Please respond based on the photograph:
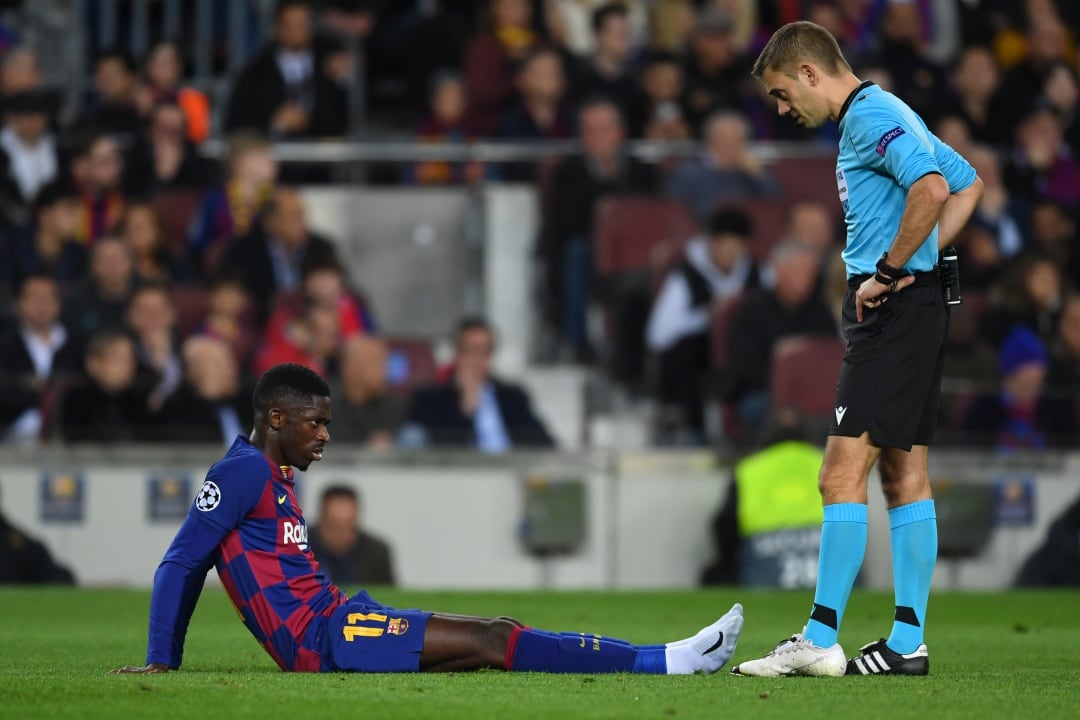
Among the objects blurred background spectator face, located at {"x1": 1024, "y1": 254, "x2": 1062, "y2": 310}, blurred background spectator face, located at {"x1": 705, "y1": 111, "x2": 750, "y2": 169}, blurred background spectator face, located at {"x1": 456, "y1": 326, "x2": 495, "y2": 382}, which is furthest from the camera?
blurred background spectator face, located at {"x1": 705, "y1": 111, "x2": 750, "y2": 169}

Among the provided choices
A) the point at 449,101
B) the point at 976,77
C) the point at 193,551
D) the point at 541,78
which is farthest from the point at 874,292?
the point at 976,77

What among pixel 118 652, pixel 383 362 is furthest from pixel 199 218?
pixel 118 652

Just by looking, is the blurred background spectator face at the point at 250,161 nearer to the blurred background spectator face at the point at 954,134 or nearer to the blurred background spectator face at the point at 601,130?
the blurred background spectator face at the point at 601,130

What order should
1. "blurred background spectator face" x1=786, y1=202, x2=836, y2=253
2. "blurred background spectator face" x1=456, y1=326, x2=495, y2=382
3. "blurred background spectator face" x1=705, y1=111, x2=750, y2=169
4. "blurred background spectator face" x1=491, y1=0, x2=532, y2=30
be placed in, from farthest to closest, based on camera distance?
"blurred background spectator face" x1=491, y1=0, x2=532, y2=30
"blurred background spectator face" x1=705, y1=111, x2=750, y2=169
"blurred background spectator face" x1=786, y1=202, x2=836, y2=253
"blurred background spectator face" x1=456, y1=326, x2=495, y2=382

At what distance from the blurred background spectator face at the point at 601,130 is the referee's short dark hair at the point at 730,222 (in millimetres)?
1624

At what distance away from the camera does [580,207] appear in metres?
15.9

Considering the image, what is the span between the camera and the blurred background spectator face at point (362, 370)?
13469 millimetres

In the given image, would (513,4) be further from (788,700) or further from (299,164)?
(788,700)

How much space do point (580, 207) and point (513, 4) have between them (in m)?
2.84

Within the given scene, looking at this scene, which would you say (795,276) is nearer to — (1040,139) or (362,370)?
(362,370)

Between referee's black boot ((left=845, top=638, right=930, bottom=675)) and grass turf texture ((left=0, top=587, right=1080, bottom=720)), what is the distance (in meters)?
0.09

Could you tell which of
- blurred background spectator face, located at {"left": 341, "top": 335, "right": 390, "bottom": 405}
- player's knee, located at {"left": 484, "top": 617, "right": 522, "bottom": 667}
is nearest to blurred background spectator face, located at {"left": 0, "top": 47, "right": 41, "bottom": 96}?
blurred background spectator face, located at {"left": 341, "top": 335, "right": 390, "bottom": 405}

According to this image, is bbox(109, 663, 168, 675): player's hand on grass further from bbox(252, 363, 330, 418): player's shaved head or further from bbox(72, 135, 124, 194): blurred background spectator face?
bbox(72, 135, 124, 194): blurred background spectator face

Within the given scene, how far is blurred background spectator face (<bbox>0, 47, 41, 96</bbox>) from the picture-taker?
645 inches
